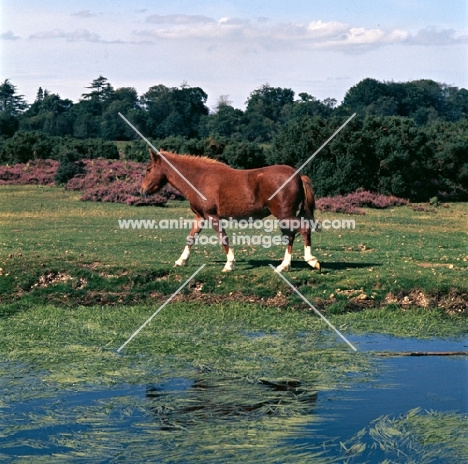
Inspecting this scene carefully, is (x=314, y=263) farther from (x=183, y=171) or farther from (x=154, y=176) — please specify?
(x=154, y=176)

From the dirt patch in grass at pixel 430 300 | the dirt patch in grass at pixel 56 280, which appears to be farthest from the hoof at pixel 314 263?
the dirt patch in grass at pixel 56 280

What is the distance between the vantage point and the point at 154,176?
1706cm

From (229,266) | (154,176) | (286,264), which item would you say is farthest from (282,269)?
(154,176)

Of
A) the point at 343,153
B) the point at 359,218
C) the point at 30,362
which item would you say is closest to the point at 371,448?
the point at 30,362

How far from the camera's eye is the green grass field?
8.99 metres

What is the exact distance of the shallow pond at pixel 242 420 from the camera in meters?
8.24

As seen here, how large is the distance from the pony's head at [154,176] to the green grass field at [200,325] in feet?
4.81

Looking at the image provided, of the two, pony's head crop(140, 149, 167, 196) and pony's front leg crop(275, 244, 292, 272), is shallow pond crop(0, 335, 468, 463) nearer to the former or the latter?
pony's front leg crop(275, 244, 292, 272)

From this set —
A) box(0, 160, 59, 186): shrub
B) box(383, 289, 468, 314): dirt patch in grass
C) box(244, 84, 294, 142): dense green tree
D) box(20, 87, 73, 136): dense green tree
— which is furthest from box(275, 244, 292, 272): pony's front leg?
box(20, 87, 73, 136): dense green tree

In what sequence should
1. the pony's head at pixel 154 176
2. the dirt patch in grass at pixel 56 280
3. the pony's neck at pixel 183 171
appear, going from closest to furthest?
the dirt patch in grass at pixel 56 280 < the pony's neck at pixel 183 171 < the pony's head at pixel 154 176

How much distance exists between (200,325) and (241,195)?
10.5 ft

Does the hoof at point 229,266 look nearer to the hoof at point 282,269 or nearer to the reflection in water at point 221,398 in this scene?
the hoof at point 282,269

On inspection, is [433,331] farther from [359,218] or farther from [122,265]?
[359,218]

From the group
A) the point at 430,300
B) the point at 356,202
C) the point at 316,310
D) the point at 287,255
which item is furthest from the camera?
the point at 356,202
